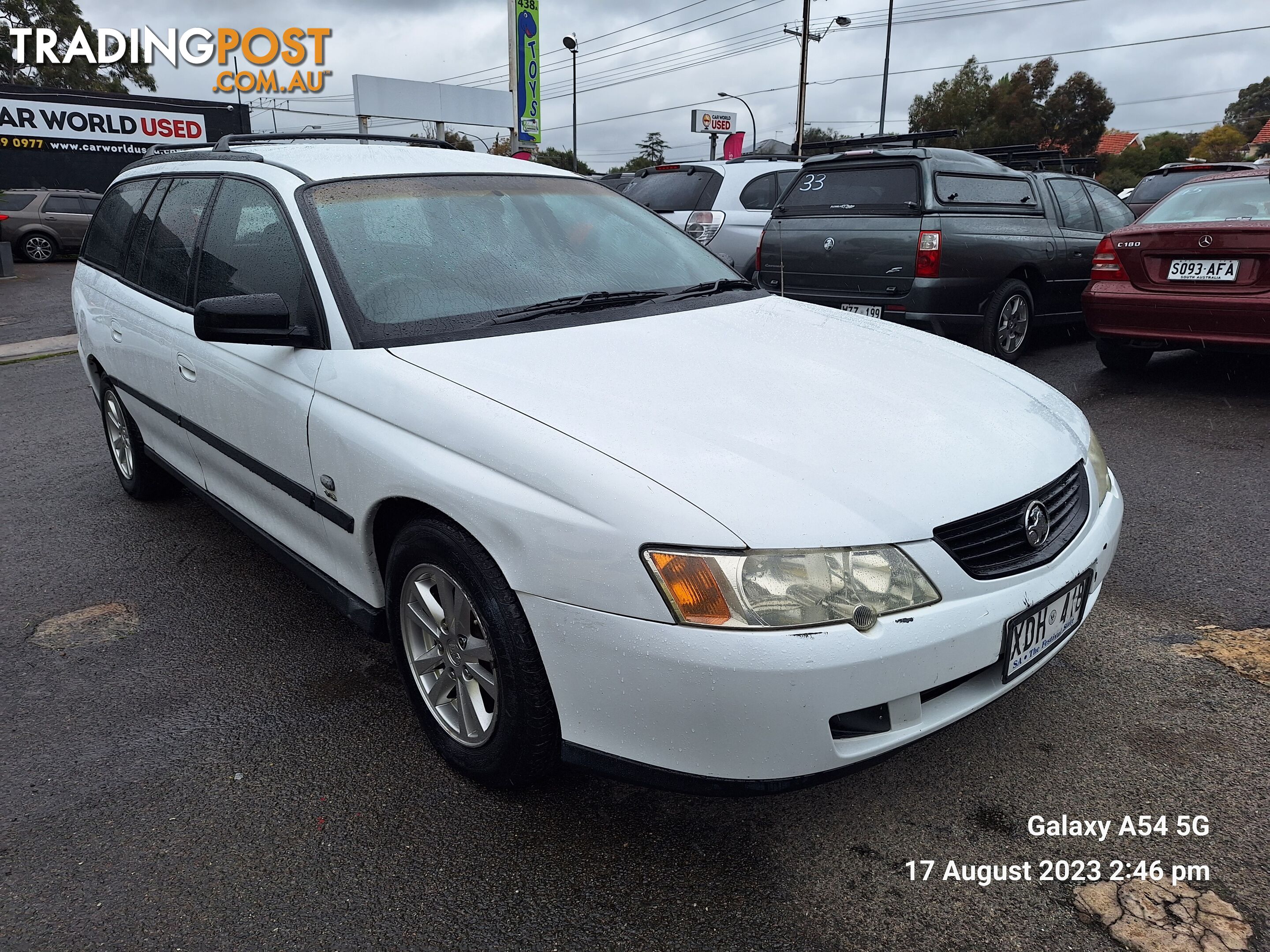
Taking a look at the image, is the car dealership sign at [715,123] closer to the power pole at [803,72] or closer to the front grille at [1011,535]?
the power pole at [803,72]

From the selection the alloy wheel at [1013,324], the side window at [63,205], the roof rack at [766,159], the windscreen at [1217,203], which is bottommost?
the alloy wheel at [1013,324]

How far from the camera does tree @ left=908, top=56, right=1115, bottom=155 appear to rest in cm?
5016

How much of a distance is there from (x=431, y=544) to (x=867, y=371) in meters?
1.29

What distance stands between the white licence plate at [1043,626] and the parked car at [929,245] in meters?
4.53

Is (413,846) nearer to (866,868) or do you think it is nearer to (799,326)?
(866,868)

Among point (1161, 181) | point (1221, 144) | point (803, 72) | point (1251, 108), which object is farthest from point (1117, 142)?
point (1161, 181)

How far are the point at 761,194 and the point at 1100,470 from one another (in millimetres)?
6906

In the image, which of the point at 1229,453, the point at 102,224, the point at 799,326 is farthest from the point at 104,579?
the point at 1229,453

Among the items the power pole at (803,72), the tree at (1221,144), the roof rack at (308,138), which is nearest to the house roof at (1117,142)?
the tree at (1221,144)

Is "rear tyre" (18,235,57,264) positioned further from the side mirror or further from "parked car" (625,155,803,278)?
the side mirror

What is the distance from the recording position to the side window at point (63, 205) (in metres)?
19.6

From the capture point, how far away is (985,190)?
7117 mm

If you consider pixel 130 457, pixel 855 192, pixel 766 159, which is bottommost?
pixel 130 457

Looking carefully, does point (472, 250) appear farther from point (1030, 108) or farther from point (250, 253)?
point (1030, 108)
